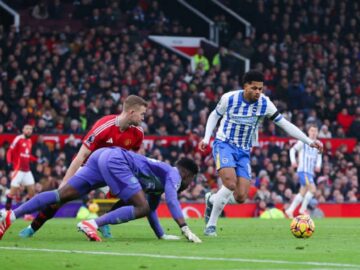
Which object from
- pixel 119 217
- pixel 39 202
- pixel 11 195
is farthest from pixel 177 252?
pixel 11 195

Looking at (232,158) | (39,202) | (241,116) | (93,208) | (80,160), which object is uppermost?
(241,116)

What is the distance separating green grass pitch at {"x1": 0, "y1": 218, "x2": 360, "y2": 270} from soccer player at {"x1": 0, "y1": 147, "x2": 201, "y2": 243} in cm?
29

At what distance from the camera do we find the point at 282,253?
11.5 metres

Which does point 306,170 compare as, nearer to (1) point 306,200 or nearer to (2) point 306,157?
(2) point 306,157

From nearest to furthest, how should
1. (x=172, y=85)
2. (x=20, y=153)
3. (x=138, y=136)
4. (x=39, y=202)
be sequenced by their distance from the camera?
(x=39, y=202) → (x=138, y=136) → (x=20, y=153) → (x=172, y=85)

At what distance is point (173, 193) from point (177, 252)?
1.70 meters

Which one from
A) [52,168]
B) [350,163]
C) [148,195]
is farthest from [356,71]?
[148,195]

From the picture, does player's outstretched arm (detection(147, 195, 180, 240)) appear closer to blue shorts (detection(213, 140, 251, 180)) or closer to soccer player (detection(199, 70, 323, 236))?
soccer player (detection(199, 70, 323, 236))

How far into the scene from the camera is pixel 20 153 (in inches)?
977

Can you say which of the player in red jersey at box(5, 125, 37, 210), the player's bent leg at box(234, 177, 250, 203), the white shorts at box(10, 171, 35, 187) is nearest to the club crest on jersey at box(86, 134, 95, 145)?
the player's bent leg at box(234, 177, 250, 203)

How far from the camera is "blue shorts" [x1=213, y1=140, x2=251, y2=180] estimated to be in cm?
1548

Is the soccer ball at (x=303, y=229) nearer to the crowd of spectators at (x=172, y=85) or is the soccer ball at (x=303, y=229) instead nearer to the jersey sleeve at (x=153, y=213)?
the jersey sleeve at (x=153, y=213)

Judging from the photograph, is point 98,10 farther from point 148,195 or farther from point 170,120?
point 148,195

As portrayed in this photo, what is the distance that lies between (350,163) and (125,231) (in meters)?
16.1
